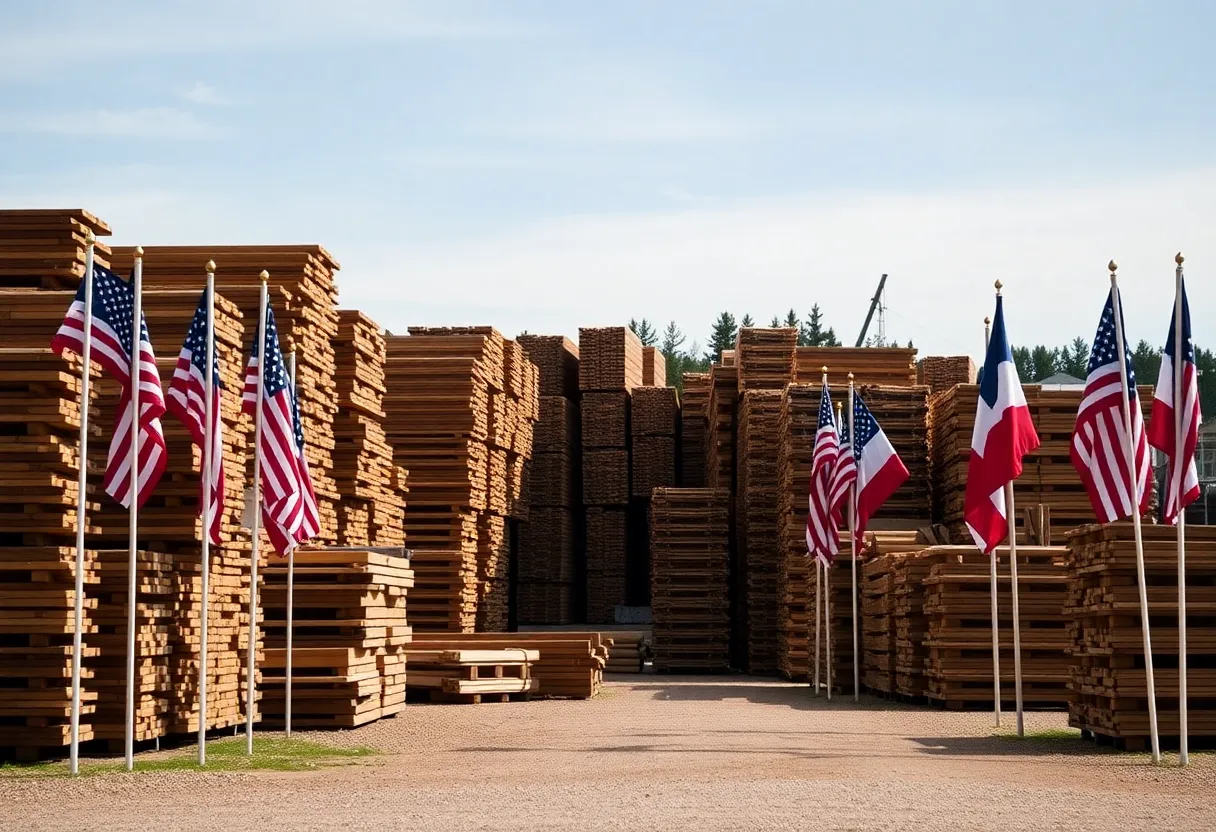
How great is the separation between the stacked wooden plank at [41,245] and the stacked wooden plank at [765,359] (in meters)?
16.0

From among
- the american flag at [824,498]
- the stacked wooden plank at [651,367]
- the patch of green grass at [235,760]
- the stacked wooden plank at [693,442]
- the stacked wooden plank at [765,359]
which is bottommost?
the patch of green grass at [235,760]

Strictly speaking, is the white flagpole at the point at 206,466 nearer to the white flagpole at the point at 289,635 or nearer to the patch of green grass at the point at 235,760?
the patch of green grass at the point at 235,760

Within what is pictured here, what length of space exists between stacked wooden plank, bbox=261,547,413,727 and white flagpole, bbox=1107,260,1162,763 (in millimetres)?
7781

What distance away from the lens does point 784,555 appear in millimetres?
26641

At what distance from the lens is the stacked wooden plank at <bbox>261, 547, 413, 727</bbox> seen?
16609 mm

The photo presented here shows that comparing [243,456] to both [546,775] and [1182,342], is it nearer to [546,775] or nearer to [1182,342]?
[546,775]

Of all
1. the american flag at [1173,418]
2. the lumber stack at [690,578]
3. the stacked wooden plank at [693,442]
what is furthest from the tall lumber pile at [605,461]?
the american flag at [1173,418]

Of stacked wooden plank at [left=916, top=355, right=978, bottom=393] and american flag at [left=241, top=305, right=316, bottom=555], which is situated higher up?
stacked wooden plank at [left=916, top=355, right=978, bottom=393]

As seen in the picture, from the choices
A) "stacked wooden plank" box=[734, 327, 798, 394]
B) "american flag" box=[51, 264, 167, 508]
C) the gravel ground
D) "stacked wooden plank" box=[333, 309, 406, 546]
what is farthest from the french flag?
"stacked wooden plank" box=[734, 327, 798, 394]

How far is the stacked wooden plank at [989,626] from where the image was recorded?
1875cm

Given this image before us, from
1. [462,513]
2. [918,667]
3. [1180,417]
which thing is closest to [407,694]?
[462,513]

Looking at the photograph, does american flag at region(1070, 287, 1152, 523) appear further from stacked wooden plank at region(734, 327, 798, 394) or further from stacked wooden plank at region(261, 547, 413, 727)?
stacked wooden plank at region(734, 327, 798, 394)

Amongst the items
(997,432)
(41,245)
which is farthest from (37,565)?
(997,432)

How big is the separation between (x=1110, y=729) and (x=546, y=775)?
5.27m
